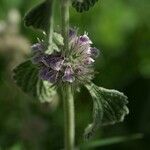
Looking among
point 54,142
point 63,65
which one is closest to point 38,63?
point 63,65

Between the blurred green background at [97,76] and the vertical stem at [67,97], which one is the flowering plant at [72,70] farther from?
the blurred green background at [97,76]

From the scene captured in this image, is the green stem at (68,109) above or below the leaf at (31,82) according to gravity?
below

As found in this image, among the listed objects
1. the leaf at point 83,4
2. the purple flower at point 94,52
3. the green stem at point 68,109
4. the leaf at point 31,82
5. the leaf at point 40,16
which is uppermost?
the leaf at point 83,4

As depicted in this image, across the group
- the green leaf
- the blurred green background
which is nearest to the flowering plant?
the green leaf

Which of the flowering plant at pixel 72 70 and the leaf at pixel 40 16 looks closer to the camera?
the leaf at pixel 40 16

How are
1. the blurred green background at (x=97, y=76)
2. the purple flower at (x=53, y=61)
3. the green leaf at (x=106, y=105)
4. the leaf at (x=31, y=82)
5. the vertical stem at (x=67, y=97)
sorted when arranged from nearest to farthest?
the vertical stem at (x=67, y=97)
the purple flower at (x=53, y=61)
the green leaf at (x=106, y=105)
the leaf at (x=31, y=82)
the blurred green background at (x=97, y=76)

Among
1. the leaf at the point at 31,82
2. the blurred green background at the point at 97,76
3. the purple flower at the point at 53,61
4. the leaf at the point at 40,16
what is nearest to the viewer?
the leaf at the point at 40,16

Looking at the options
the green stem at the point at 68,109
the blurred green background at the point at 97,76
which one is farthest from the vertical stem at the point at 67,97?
the blurred green background at the point at 97,76
